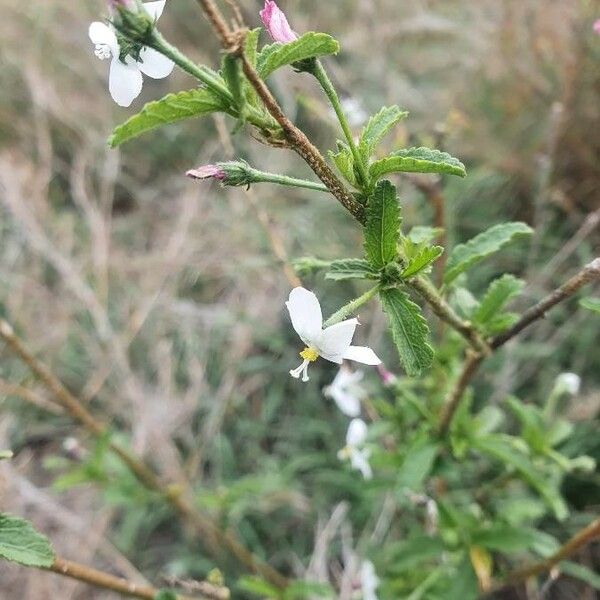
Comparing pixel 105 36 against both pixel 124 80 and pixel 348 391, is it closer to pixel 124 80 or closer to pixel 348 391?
pixel 124 80

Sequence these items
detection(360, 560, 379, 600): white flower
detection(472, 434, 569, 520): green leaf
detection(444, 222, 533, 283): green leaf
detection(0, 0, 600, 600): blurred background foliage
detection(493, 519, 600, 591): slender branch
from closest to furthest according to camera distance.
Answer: detection(444, 222, 533, 283): green leaf
detection(493, 519, 600, 591): slender branch
detection(472, 434, 569, 520): green leaf
detection(360, 560, 379, 600): white flower
detection(0, 0, 600, 600): blurred background foliage

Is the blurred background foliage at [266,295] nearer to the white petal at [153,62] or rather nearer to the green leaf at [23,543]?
the green leaf at [23,543]

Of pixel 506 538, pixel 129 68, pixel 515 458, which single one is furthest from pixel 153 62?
pixel 506 538

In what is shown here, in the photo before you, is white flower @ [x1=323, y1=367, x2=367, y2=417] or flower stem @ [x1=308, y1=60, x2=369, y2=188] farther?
white flower @ [x1=323, y1=367, x2=367, y2=417]

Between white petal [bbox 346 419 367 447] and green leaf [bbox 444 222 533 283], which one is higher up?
green leaf [bbox 444 222 533 283]

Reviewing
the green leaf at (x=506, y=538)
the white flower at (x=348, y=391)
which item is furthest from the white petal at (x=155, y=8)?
the green leaf at (x=506, y=538)

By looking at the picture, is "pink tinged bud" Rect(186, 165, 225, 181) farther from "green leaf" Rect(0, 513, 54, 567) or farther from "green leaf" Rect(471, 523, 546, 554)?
"green leaf" Rect(471, 523, 546, 554)

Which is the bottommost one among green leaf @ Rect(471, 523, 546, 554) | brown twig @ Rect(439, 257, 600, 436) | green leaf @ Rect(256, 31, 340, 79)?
green leaf @ Rect(471, 523, 546, 554)

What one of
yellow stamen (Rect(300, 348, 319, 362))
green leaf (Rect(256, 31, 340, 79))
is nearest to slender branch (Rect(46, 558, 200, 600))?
yellow stamen (Rect(300, 348, 319, 362))
